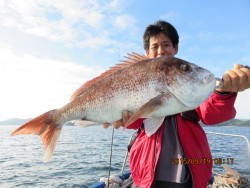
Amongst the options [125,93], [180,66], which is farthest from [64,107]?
[180,66]

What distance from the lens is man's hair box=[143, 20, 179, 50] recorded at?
4273 millimetres

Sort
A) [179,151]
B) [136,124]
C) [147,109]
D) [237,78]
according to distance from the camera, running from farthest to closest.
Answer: [136,124], [179,151], [147,109], [237,78]

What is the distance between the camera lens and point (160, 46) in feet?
13.4

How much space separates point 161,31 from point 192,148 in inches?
80.8

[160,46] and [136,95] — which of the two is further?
[160,46]

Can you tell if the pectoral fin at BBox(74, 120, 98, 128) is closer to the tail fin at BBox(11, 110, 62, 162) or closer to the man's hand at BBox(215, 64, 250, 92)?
the tail fin at BBox(11, 110, 62, 162)

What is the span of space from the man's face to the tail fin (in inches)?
72.0

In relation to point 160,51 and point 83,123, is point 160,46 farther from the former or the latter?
point 83,123

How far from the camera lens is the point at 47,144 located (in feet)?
10.9

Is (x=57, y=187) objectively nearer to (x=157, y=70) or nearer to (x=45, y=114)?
(x=45, y=114)

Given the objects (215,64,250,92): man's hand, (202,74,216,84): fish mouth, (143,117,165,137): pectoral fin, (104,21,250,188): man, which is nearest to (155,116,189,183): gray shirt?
(104,21,250,188): man

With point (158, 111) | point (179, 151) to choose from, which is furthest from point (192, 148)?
point (158, 111)

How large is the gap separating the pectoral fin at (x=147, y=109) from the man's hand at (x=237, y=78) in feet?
2.36

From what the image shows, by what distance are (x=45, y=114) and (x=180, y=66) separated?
6.21 feet
